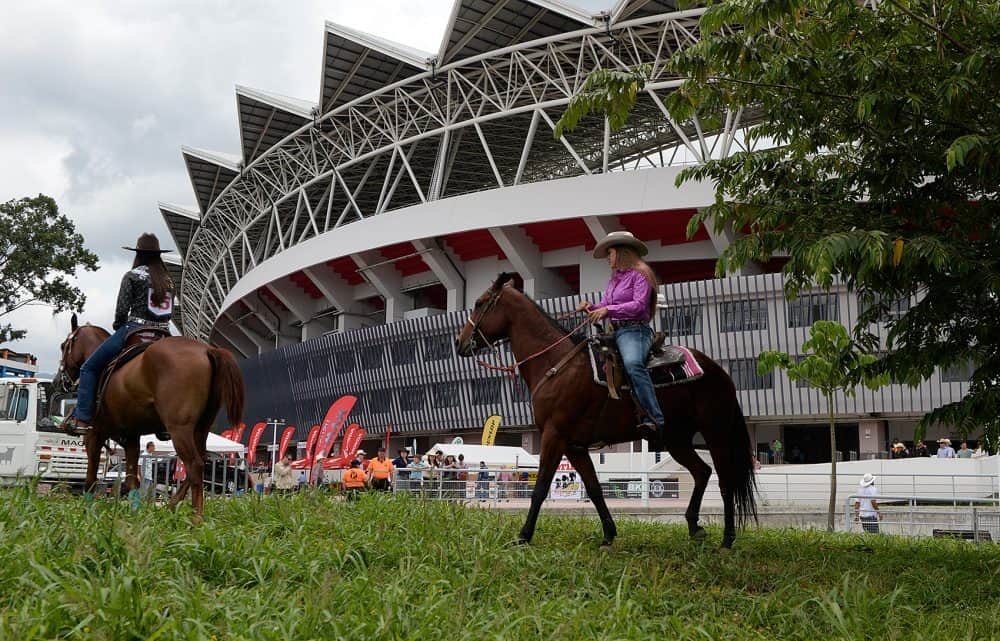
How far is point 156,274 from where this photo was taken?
27.8 ft

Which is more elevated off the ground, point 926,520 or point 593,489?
point 593,489

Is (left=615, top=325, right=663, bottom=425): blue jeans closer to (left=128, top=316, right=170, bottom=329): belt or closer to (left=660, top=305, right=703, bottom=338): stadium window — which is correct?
(left=128, top=316, right=170, bottom=329): belt

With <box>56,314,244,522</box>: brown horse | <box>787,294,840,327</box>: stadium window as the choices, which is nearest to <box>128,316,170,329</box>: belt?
<box>56,314,244,522</box>: brown horse

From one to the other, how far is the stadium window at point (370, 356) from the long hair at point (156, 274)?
2102 inches

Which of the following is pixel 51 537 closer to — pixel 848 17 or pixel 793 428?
pixel 848 17

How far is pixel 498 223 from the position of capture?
1959 inches

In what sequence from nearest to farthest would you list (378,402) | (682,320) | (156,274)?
(156,274) < (682,320) < (378,402)

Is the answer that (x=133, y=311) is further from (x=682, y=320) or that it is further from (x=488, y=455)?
(x=682, y=320)

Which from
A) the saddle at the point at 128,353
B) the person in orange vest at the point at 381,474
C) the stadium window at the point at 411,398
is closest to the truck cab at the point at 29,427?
the person in orange vest at the point at 381,474

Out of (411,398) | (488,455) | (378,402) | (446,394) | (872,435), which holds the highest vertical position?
(446,394)

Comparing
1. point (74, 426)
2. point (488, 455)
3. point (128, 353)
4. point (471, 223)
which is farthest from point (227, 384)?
point (471, 223)

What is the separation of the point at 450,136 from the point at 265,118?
61.1 ft

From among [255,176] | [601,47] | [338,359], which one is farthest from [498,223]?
[255,176]

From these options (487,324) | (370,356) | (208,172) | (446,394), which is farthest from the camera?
(208,172)
